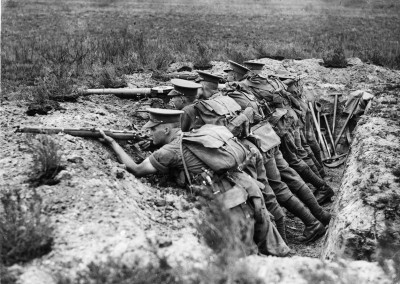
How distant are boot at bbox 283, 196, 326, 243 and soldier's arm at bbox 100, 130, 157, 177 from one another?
2459 millimetres

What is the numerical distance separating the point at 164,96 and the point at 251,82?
4.97 feet

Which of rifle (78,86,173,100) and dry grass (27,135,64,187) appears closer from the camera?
dry grass (27,135,64,187)

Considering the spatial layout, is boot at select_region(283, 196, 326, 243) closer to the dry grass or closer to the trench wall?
the trench wall

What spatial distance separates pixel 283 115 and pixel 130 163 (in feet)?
10.9

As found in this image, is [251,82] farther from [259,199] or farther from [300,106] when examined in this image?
[259,199]

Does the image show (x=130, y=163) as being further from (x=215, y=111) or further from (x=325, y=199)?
(x=325, y=199)

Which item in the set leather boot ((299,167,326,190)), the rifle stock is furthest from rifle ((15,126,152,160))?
leather boot ((299,167,326,190))

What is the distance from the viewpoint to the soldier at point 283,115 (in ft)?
24.9

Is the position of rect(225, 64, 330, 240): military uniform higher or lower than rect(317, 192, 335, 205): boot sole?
higher

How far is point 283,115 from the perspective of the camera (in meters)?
7.54

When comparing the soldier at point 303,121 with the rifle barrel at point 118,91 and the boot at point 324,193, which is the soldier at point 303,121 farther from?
the rifle barrel at point 118,91

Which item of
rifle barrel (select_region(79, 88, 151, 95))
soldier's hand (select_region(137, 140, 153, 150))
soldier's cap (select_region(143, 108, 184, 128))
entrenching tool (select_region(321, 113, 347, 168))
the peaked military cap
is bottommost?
entrenching tool (select_region(321, 113, 347, 168))

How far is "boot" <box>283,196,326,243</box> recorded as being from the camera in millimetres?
6582

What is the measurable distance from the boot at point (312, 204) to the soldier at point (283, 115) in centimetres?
87
